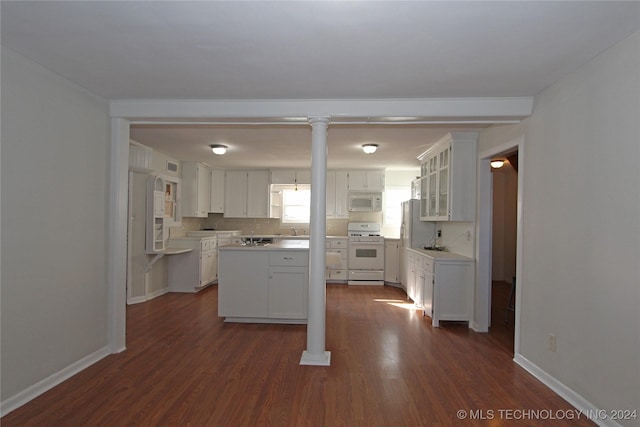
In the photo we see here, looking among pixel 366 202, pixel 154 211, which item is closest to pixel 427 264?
pixel 366 202

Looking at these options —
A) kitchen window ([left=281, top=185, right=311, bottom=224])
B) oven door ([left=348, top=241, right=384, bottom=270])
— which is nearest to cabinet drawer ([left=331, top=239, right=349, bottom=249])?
oven door ([left=348, top=241, right=384, bottom=270])

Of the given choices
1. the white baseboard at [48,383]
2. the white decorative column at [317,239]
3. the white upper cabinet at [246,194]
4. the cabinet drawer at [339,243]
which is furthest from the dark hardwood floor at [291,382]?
the white upper cabinet at [246,194]

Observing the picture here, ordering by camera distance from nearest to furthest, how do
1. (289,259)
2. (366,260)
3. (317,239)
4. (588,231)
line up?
1. (588,231)
2. (317,239)
3. (289,259)
4. (366,260)

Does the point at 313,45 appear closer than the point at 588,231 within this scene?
Yes

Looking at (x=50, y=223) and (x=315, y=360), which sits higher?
(x=50, y=223)

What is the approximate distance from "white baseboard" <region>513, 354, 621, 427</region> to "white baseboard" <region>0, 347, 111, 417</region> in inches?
150

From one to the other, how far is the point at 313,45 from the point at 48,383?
3082 mm

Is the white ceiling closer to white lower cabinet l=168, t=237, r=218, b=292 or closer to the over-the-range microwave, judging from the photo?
white lower cabinet l=168, t=237, r=218, b=292

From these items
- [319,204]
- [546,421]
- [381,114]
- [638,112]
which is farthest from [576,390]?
[381,114]

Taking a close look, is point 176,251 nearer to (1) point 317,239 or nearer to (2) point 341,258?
(2) point 341,258

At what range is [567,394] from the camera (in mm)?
2547

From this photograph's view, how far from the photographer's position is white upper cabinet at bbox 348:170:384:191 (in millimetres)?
7156

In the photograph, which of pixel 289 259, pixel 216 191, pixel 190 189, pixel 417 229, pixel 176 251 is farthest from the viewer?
pixel 216 191

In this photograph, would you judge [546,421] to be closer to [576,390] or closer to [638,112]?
[576,390]
